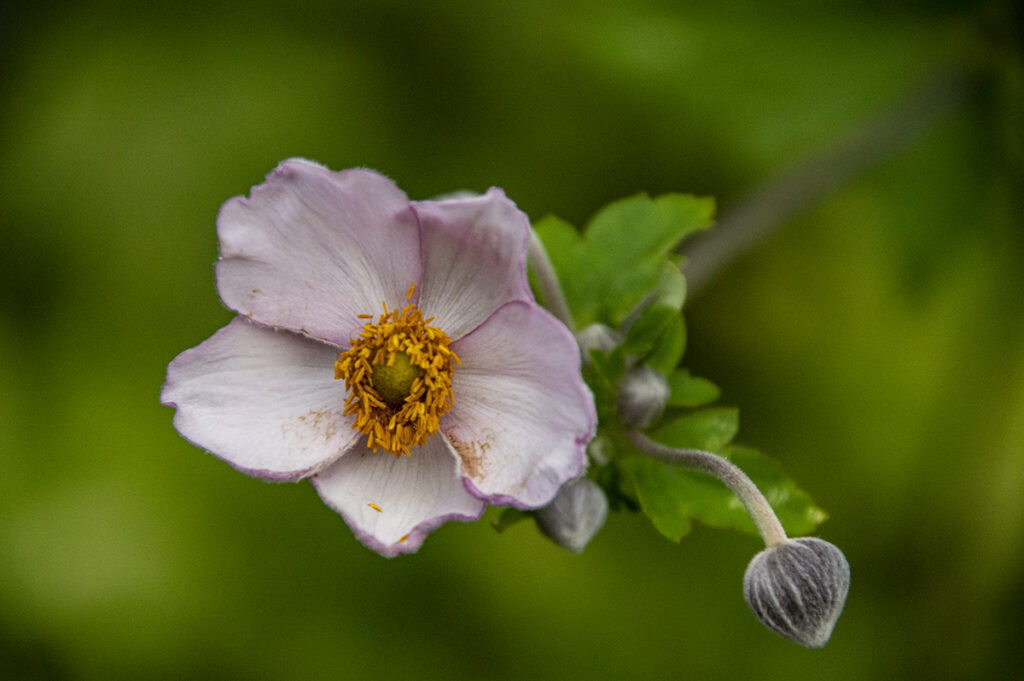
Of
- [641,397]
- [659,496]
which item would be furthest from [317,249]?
[659,496]

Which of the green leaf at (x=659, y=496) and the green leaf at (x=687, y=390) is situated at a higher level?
the green leaf at (x=687, y=390)

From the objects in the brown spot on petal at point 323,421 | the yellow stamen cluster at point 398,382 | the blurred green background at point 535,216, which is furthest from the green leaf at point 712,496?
the blurred green background at point 535,216

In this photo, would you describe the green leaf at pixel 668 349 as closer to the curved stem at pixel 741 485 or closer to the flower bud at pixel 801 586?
the curved stem at pixel 741 485

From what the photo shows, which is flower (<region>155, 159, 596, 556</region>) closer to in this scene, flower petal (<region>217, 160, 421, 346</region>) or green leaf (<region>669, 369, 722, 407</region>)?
flower petal (<region>217, 160, 421, 346</region>)

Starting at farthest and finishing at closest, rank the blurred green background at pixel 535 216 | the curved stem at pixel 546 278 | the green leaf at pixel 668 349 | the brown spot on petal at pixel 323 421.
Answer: the blurred green background at pixel 535 216
the green leaf at pixel 668 349
the curved stem at pixel 546 278
the brown spot on petal at pixel 323 421

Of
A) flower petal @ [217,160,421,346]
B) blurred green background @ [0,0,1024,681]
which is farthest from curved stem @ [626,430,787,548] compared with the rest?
blurred green background @ [0,0,1024,681]
